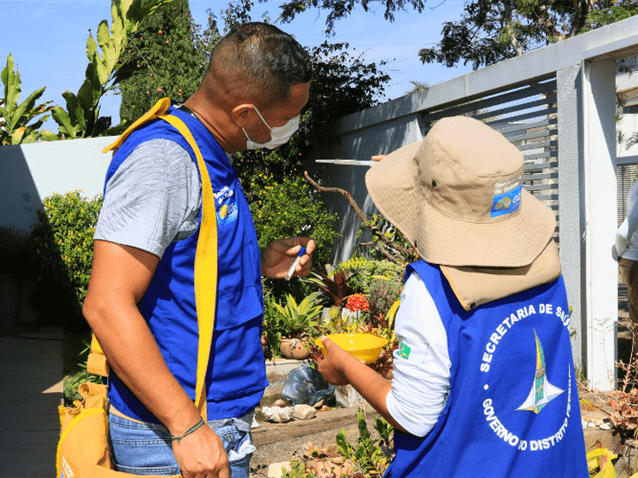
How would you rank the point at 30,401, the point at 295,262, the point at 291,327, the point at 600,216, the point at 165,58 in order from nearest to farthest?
the point at 295,262 → the point at 600,216 → the point at 30,401 → the point at 291,327 → the point at 165,58

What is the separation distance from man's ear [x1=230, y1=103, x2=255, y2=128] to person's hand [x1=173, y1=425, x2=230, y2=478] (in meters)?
0.83

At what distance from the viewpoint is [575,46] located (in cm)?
441

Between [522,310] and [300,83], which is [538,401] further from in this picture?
[300,83]

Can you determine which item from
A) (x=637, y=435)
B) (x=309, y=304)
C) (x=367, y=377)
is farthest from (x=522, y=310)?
(x=309, y=304)

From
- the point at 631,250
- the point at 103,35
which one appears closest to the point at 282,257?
the point at 631,250

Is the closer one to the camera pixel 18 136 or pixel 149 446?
pixel 149 446

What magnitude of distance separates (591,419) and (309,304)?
334 cm

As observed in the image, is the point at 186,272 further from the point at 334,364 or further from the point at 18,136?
the point at 18,136

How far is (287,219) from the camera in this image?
7340mm

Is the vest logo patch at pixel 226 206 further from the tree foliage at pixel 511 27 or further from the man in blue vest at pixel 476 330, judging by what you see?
the tree foliage at pixel 511 27

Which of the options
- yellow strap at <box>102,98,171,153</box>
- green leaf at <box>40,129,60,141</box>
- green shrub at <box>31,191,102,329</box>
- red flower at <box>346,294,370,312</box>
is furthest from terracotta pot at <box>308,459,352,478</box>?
green leaf at <box>40,129,60,141</box>

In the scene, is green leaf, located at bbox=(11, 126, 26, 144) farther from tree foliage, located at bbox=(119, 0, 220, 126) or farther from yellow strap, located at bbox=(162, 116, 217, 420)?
yellow strap, located at bbox=(162, 116, 217, 420)

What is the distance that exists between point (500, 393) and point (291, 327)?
190 inches

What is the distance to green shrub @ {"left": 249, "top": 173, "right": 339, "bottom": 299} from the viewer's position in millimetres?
7141
